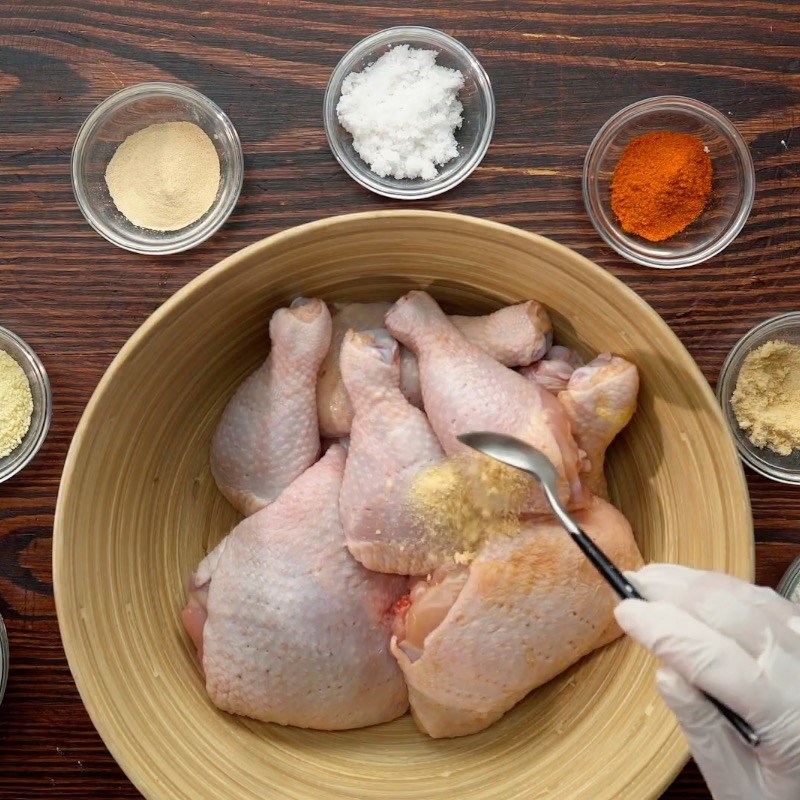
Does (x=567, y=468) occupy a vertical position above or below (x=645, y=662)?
above

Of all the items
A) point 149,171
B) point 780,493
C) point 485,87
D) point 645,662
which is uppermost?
point 485,87

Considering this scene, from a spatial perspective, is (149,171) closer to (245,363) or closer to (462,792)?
(245,363)

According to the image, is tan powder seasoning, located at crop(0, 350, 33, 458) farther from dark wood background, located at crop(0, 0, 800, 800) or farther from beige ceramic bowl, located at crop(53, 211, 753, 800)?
beige ceramic bowl, located at crop(53, 211, 753, 800)

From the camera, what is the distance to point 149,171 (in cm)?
144

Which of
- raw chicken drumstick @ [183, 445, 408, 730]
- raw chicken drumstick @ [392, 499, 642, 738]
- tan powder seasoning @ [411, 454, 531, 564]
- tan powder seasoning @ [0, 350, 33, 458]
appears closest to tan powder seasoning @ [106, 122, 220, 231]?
tan powder seasoning @ [0, 350, 33, 458]

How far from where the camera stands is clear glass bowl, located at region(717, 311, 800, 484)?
1.42m

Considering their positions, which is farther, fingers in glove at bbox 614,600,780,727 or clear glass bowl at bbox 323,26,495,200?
clear glass bowl at bbox 323,26,495,200

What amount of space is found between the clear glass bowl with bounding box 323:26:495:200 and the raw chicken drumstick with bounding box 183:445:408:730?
47 centimetres

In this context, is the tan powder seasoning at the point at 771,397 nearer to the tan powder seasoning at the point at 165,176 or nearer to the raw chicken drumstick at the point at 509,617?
the raw chicken drumstick at the point at 509,617

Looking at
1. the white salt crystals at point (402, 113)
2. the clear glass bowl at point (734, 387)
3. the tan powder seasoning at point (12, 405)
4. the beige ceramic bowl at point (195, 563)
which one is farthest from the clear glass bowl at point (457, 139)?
the tan powder seasoning at point (12, 405)

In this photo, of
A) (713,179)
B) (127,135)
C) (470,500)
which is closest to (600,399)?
(470,500)

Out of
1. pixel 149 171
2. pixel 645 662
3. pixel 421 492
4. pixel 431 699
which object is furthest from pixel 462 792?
pixel 149 171

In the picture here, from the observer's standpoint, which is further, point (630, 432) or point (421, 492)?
point (630, 432)

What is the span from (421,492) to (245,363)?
402 millimetres
